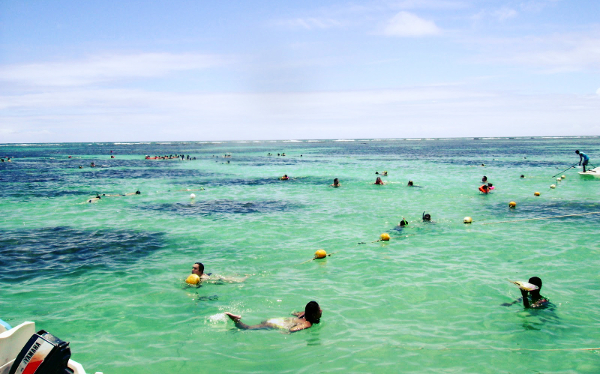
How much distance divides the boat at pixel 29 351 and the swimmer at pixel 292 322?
4713mm

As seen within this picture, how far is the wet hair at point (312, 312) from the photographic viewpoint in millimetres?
10828

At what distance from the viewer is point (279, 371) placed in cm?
886

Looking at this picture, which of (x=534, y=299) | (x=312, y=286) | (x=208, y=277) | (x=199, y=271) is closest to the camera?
(x=534, y=299)

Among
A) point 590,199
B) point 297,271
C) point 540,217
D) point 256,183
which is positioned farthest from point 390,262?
point 256,183

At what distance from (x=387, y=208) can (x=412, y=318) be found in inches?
684

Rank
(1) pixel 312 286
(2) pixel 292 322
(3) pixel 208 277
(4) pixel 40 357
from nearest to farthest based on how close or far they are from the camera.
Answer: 1. (4) pixel 40 357
2. (2) pixel 292 322
3. (1) pixel 312 286
4. (3) pixel 208 277

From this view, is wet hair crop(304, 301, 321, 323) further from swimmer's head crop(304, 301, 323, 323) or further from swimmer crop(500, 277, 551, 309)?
swimmer crop(500, 277, 551, 309)

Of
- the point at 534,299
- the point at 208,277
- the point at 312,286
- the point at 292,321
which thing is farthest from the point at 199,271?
the point at 534,299

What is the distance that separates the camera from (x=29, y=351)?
6461mm

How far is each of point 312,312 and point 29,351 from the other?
254 inches

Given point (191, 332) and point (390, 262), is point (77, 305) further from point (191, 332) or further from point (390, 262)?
point (390, 262)

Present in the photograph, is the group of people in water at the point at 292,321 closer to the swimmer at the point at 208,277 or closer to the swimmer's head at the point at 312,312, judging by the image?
the swimmer's head at the point at 312,312

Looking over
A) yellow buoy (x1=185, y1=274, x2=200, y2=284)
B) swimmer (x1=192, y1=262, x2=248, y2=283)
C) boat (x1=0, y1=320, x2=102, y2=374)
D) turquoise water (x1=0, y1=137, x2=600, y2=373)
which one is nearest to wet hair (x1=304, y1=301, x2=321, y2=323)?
turquoise water (x1=0, y1=137, x2=600, y2=373)

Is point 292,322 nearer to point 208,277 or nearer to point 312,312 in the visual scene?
point 312,312
